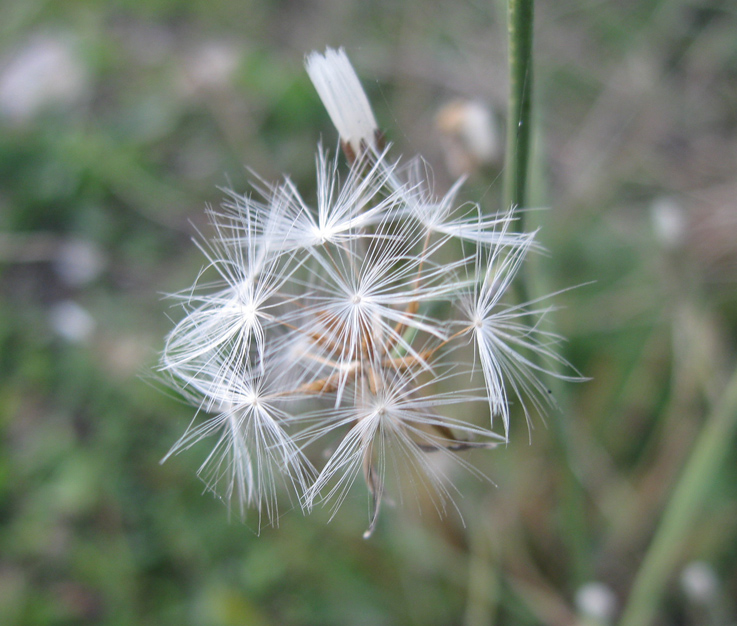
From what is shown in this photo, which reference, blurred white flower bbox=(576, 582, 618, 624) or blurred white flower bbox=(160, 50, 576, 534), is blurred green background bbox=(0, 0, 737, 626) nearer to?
blurred white flower bbox=(576, 582, 618, 624)

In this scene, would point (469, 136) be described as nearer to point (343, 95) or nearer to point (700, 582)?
point (343, 95)

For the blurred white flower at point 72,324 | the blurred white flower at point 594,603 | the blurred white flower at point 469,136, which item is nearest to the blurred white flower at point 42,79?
the blurred white flower at point 72,324

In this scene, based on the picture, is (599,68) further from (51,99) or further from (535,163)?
(51,99)

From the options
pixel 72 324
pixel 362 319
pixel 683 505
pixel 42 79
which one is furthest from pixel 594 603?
pixel 42 79

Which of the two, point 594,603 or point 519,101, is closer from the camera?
point 519,101

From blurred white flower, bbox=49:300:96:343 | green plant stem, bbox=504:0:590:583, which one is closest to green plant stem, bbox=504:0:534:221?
green plant stem, bbox=504:0:590:583

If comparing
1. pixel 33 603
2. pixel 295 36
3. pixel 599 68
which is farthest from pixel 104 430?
pixel 599 68
